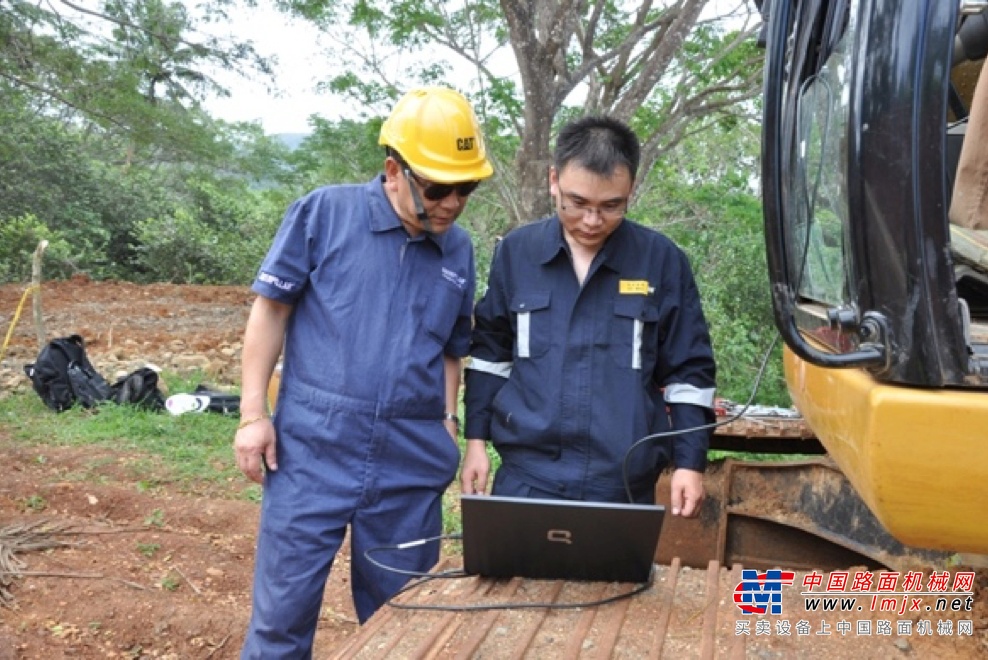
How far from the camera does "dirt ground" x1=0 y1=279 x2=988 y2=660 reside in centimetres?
414

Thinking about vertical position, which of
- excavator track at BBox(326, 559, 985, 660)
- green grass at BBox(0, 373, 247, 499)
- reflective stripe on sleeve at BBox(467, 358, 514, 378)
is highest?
reflective stripe on sleeve at BBox(467, 358, 514, 378)

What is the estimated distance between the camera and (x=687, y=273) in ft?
8.71

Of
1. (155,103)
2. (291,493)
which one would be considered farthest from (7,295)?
(291,493)

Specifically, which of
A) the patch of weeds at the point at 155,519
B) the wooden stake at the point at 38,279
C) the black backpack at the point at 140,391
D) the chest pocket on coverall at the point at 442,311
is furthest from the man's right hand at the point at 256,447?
the wooden stake at the point at 38,279

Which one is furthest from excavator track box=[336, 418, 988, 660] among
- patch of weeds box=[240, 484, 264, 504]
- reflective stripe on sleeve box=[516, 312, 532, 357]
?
patch of weeds box=[240, 484, 264, 504]

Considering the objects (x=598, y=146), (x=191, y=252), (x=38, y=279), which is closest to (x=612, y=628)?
(x=598, y=146)

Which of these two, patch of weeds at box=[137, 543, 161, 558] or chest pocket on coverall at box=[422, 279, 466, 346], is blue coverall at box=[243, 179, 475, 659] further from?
patch of weeds at box=[137, 543, 161, 558]

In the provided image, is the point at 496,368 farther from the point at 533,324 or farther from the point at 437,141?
the point at 437,141

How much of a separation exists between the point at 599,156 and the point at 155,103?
12730 millimetres

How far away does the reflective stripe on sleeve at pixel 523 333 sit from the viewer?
8.45 feet

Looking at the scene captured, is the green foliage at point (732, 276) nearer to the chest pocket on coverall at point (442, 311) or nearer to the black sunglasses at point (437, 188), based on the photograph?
the chest pocket on coverall at point (442, 311)

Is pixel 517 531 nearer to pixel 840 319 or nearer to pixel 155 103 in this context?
pixel 840 319

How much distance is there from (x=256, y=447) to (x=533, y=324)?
0.80m

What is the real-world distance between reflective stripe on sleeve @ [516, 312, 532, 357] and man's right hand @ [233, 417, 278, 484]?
0.70 m
